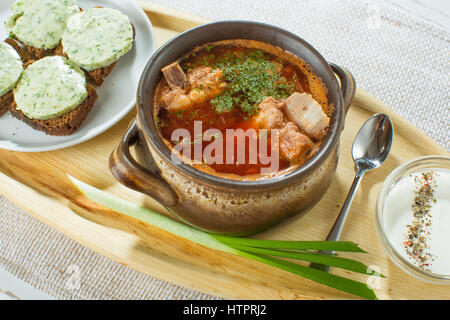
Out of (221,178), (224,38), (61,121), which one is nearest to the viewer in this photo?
(221,178)

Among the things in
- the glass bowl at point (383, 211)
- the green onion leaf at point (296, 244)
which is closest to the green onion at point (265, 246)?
the green onion leaf at point (296, 244)

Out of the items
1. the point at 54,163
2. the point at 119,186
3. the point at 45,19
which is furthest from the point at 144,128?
the point at 45,19

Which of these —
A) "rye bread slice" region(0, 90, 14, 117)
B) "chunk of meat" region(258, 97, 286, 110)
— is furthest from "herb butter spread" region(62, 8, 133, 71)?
"chunk of meat" region(258, 97, 286, 110)

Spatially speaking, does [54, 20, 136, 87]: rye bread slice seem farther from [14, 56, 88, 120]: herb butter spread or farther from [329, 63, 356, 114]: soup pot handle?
[329, 63, 356, 114]: soup pot handle

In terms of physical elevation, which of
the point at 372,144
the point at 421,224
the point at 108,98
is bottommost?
the point at 108,98

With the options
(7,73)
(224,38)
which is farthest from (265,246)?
(7,73)

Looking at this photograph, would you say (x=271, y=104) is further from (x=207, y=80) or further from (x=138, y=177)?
(x=138, y=177)
